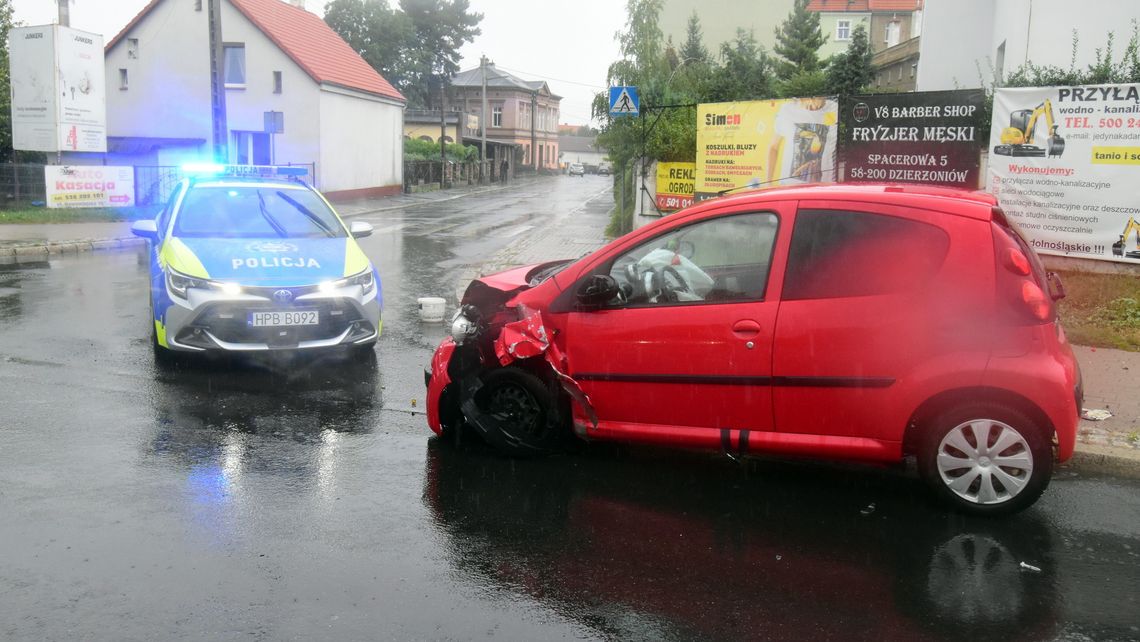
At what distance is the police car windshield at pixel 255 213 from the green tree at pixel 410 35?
68.0 meters

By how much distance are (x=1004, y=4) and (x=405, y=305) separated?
13474mm

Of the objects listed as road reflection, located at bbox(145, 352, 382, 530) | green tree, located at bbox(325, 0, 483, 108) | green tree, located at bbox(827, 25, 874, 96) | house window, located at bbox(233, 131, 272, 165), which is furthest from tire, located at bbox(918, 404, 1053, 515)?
green tree, located at bbox(325, 0, 483, 108)

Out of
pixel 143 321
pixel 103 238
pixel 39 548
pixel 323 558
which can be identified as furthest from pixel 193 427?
pixel 103 238

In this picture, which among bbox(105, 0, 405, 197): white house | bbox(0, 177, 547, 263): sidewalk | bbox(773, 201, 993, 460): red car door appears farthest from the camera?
bbox(105, 0, 405, 197): white house

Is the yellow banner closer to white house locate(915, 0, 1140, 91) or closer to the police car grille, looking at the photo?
white house locate(915, 0, 1140, 91)

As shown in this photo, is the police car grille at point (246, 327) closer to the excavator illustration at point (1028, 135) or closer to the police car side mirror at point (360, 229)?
the police car side mirror at point (360, 229)

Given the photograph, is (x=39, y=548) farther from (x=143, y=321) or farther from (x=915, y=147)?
(x=915, y=147)

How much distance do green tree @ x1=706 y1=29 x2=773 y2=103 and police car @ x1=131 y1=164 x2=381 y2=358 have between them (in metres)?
12.4

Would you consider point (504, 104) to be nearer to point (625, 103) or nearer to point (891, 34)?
→ point (891, 34)

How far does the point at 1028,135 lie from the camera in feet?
32.9

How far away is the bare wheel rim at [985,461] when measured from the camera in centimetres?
488

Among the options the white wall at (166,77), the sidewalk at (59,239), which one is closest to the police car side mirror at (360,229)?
the sidewalk at (59,239)

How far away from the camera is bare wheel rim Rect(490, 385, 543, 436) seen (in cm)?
584

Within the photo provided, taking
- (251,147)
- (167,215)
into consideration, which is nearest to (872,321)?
(167,215)
